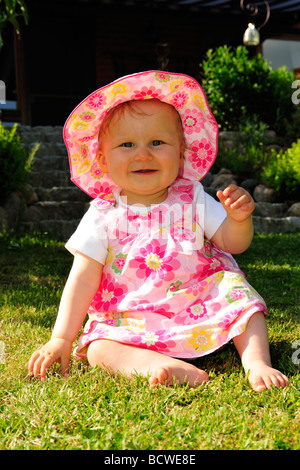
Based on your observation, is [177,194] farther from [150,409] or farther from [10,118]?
[10,118]

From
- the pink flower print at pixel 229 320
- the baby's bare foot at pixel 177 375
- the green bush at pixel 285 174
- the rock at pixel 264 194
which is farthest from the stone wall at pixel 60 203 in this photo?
the baby's bare foot at pixel 177 375

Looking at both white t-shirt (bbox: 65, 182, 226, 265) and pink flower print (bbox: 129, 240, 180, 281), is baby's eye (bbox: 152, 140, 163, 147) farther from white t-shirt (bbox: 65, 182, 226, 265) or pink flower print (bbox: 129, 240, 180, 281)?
pink flower print (bbox: 129, 240, 180, 281)

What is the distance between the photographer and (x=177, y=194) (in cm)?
238

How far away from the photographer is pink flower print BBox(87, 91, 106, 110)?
2277 millimetres

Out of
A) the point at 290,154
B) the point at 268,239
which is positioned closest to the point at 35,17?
the point at 290,154

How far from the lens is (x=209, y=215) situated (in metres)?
2.30

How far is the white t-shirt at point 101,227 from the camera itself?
7.31 ft

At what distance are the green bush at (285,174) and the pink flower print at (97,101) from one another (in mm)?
4673

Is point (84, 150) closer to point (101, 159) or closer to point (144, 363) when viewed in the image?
point (101, 159)

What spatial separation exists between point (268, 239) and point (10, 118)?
868cm

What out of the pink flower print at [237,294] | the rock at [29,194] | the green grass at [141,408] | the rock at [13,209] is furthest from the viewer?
the rock at [29,194]

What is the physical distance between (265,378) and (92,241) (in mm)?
893

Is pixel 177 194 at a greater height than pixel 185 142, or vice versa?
pixel 185 142

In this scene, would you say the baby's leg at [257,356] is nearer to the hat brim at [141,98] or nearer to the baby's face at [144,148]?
the baby's face at [144,148]
